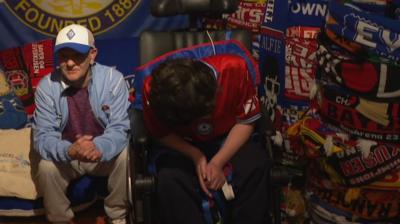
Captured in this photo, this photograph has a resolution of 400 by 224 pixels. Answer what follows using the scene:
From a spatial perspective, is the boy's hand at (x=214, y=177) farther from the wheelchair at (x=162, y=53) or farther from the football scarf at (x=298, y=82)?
the football scarf at (x=298, y=82)

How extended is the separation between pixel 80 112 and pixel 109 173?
0.28 m

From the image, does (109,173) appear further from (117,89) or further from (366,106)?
(366,106)

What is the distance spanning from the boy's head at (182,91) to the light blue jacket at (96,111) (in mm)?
461

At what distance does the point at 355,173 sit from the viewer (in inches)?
66.4

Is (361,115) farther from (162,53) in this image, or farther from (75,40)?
(75,40)

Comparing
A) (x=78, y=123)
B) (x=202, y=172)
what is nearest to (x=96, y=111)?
(x=78, y=123)

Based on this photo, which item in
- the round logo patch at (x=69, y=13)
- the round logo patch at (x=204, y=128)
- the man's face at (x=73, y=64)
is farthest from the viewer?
the round logo patch at (x=69, y=13)

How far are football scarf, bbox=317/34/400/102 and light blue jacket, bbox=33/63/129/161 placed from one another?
83 centimetres

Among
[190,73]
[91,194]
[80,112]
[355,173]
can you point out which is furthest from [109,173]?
[355,173]

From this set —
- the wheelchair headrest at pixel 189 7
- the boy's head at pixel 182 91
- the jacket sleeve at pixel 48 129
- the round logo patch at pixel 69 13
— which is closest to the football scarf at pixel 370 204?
the boy's head at pixel 182 91

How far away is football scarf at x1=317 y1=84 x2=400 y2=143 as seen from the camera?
1.60m

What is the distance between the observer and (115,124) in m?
1.94

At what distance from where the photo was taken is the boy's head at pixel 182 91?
1.43 m

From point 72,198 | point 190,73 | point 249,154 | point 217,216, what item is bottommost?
point 72,198
